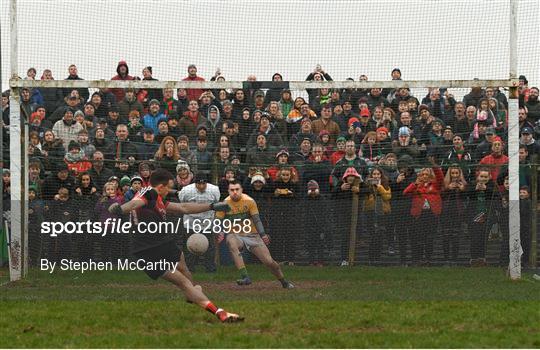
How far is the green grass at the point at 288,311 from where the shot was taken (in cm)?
1118

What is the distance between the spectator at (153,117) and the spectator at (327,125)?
9.29 ft

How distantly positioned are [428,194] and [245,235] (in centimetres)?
373

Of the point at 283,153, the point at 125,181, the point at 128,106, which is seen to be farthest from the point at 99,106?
the point at 283,153

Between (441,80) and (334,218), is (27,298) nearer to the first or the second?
(334,218)

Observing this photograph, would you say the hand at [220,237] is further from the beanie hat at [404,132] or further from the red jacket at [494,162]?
the red jacket at [494,162]

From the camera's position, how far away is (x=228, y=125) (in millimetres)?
19500

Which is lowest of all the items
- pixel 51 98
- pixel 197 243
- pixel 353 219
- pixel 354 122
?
pixel 197 243

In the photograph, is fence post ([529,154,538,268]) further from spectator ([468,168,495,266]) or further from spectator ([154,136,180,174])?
spectator ([154,136,180,174])

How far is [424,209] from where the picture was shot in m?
19.0

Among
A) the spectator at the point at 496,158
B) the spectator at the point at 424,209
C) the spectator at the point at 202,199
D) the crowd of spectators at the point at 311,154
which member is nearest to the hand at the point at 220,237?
the spectator at the point at 202,199

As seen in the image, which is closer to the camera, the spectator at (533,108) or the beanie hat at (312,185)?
the beanie hat at (312,185)

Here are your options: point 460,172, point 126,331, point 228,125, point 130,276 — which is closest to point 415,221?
point 460,172

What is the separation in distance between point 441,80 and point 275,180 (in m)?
3.49

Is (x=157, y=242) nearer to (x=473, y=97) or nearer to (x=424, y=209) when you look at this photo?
(x=424, y=209)
